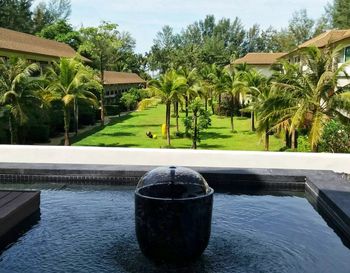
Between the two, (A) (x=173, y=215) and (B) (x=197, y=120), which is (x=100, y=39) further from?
(A) (x=173, y=215)

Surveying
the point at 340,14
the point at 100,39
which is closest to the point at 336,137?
the point at 100,39

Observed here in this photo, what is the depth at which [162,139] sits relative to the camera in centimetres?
3131

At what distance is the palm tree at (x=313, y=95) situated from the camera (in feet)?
47.7

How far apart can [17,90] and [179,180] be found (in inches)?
687

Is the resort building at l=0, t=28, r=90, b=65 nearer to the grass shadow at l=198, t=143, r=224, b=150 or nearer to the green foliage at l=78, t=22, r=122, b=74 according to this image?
the green foliage at l=78, t=22, r=122, b=74

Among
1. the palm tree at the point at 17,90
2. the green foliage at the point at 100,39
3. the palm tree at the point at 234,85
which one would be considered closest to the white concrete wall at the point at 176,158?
the palm tree at the point at 17,90

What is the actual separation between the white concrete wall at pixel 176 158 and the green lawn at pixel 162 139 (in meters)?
11.8

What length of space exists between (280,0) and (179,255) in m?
71.9

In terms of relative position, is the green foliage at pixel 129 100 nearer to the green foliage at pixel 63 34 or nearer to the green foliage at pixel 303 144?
the green foliage at pixel 63 34

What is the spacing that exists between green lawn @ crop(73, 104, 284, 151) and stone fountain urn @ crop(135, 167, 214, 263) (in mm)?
18134

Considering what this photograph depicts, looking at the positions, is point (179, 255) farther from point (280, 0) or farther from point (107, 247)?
point (280, 0)

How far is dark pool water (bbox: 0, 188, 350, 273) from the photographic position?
591 centimetres

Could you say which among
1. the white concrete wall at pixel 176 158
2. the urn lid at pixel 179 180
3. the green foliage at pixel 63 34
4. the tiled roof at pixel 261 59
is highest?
the green foliage at pixel 63 34

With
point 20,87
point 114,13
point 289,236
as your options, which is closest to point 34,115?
point 20,87
